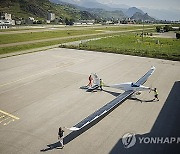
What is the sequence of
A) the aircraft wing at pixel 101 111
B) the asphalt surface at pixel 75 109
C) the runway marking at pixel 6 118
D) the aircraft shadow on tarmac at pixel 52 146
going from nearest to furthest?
the aircraft shadow on tarmac at pixel 52 146 < the asphalt surface at pixel 75 109 < the aircraft wing at pixel 101 111 < the runway marking at pixel 6 118

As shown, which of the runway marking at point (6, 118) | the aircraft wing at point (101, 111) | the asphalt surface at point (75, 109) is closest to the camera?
the asphalt surface at point (75, 109)

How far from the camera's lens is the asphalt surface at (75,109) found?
669 inches

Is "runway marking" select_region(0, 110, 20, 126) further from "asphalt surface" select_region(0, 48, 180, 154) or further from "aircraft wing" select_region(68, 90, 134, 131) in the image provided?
"aircraft wing" select_region(68, 90, 134, 131)

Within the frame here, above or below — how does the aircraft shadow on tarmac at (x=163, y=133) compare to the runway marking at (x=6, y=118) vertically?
below

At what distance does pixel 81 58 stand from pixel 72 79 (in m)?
17.6

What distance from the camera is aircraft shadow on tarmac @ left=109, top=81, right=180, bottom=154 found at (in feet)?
53.8

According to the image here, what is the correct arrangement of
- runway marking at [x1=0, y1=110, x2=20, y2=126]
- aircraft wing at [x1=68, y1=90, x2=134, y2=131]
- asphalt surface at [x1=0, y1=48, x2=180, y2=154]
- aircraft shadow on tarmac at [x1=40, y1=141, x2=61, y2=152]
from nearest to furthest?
1. aircraft shadow on tarmac at [x1=40, y1=141, x2=61, y2=152]
2. asphalt surface at [x1=0, y1=48, x2=180, y2=154]
3. aircraft wing at [x1=68, y1=90, x2=134, y2=131]
4. runway marking at [x1=0, y1=110, x2=20, y2=126]

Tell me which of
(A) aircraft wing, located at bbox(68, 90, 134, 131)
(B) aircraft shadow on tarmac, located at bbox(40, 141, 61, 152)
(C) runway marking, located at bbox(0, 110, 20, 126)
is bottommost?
(B) aircraft shadow on tarmac, located at bbox(40, 141, 61, 152)

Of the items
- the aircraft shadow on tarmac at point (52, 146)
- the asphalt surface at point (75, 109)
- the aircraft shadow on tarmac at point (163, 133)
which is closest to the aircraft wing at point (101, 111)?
the asphalt surface at point (75, 109)

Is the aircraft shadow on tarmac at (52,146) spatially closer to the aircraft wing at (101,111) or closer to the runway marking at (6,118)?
the aircraft wing at (101,111)

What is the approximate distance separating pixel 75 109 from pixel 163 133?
950cm

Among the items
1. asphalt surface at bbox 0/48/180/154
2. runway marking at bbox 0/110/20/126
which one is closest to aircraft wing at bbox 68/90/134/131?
asphalt surface at bbox 0/48/180/154

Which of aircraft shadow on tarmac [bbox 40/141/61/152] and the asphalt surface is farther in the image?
the asphalt surface

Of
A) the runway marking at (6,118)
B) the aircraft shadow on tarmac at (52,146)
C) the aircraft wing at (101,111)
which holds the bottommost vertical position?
the aircraft shadow on tarmac at (52,146)
